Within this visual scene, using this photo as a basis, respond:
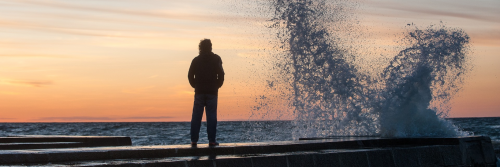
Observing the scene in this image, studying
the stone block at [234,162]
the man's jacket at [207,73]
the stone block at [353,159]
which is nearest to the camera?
the stone block at [234,162]

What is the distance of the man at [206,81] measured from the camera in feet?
21.1

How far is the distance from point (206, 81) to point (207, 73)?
107 millimetres

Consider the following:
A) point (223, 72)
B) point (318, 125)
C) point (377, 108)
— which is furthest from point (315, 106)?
point (223, 72)

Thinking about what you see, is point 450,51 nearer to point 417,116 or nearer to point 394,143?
point 417,116

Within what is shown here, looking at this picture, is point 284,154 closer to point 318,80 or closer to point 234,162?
point 234,162

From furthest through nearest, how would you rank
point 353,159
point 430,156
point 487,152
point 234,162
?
point 487,152
point 430,156
point 353,159
point 234,162

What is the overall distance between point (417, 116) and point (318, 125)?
300cm

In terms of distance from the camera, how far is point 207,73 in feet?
21.1

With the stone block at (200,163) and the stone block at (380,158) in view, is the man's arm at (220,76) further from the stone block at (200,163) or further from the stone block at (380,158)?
the stone block at (380,158)

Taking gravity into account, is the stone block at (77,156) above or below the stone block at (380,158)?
above

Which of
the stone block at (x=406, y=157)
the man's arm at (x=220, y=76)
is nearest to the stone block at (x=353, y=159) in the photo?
the stone block at (x=406, y=157)

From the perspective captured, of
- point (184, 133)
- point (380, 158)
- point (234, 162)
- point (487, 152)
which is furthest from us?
point (184, 133)

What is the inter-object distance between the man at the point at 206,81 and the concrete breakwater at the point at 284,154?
0.61 meters

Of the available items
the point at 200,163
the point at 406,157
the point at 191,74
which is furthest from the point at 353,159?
the point at 191,74
